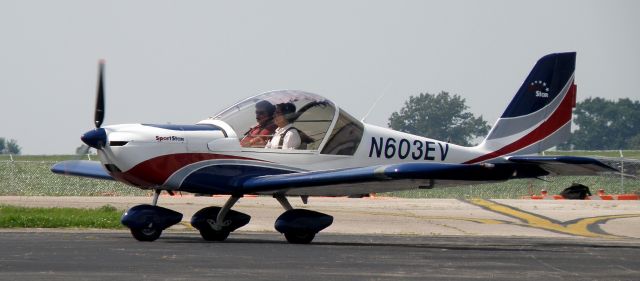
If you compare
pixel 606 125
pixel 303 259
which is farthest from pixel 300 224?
pixel 606 125

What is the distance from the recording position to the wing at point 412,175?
16859mm

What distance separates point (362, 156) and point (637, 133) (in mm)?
94683

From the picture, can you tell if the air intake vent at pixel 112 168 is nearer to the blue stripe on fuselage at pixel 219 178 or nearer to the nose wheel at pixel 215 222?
the blue stripe on fuselage at pixel 219 178

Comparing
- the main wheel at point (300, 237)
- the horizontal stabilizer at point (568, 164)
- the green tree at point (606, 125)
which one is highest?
the green tree at point (606, 125)

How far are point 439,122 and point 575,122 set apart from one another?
30341 millimetres

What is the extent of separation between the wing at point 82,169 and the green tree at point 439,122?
6126 cm

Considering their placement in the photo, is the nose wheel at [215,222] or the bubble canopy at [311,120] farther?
the bubble canopy at [311,120]

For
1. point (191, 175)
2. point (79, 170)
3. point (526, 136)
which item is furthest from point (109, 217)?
point (526, 136)

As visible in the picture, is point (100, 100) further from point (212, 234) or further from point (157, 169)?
point (212, 234)

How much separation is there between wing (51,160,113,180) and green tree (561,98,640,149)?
86.6m

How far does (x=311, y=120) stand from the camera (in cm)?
1895

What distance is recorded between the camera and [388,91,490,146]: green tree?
277ft

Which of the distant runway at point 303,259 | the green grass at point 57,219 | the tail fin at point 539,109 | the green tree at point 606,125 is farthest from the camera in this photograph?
the green tree at point 606,125

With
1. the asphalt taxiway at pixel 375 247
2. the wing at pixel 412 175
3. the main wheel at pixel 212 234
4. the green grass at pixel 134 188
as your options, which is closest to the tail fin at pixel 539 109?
the asphalt taxiway at pixel 375 247
